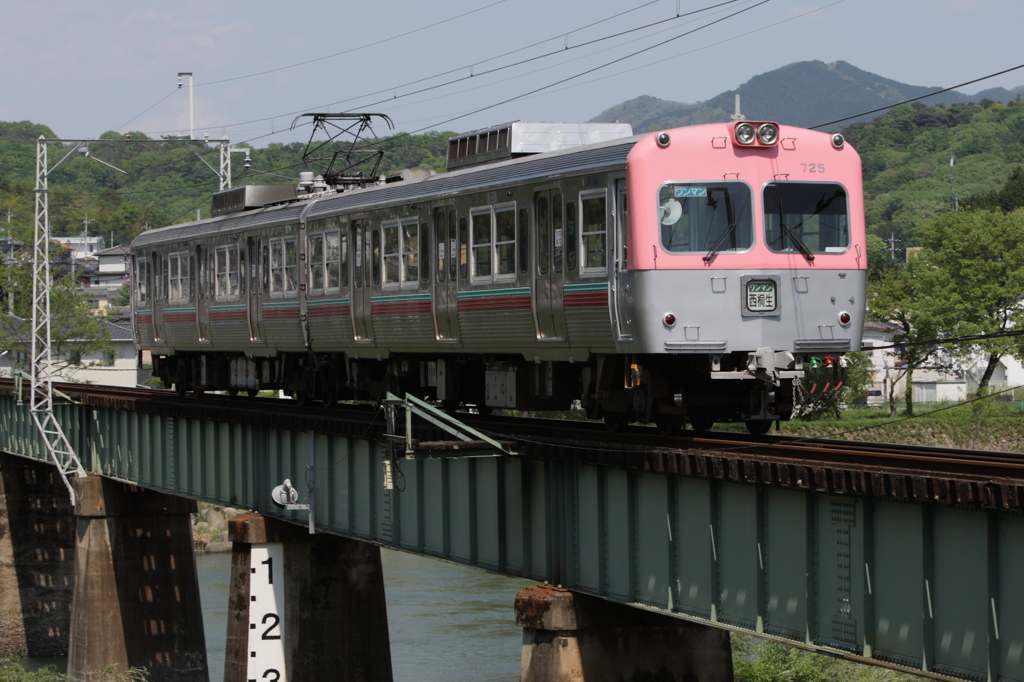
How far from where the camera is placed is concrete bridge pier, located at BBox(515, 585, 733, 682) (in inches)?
593

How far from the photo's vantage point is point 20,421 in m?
39.4

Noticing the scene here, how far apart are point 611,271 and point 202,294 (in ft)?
47.4

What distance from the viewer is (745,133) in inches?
599

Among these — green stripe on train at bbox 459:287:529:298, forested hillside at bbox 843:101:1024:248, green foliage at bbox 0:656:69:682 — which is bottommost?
green foliage at bbox 0:656:69:682

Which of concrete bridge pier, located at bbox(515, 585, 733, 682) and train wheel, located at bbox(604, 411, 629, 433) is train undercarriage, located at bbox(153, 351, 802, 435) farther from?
concrete bridge pier, located at bbox(515, 585, 733, 682)

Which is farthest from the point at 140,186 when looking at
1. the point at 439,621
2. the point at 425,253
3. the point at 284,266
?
the point at 425,253

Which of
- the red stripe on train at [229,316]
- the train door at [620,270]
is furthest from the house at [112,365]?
Answer: the train door at [620,270]

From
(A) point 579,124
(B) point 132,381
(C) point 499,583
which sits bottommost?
(C) point 499,583

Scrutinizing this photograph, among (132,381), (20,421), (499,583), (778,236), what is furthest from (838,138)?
(132,381)

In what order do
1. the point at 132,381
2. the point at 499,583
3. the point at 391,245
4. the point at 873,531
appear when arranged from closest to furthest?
the point at 873,531 → the point at 391,245 → the point at 499,583 → the point at 132,381

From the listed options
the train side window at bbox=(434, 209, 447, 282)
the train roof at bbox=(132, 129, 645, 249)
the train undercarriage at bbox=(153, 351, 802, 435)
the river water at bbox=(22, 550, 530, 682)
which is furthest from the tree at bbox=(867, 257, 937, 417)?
the train side window at bbox=(434, 209, 447, 282)

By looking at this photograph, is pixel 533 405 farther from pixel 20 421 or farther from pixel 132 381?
pixel 132 381

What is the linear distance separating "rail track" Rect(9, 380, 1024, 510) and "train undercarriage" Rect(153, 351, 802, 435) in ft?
0.98

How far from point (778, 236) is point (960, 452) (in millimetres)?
3127
